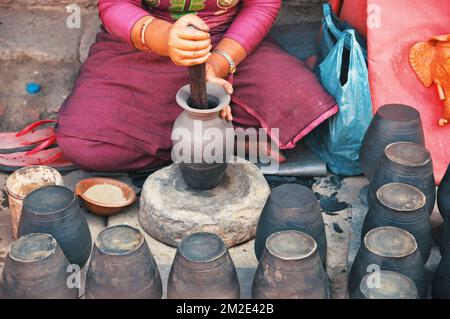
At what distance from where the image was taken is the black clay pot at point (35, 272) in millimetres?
2326

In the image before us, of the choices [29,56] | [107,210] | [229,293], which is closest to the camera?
[229,293]

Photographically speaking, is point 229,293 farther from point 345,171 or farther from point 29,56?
point 29,56

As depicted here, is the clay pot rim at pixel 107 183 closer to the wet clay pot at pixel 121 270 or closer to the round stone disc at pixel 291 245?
the wet clay pot at pixel 121 270

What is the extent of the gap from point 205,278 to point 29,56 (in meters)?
2.67

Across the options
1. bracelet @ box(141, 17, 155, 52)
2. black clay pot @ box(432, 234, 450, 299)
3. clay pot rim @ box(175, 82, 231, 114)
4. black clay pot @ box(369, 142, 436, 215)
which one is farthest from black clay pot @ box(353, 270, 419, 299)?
bracelet @ box(141, 17, 155, 52)

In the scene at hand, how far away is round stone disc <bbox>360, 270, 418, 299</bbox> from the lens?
7.20ft

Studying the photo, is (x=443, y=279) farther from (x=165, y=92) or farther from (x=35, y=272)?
(x=165, y=92)

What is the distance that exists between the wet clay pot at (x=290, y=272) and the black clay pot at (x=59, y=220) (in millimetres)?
725

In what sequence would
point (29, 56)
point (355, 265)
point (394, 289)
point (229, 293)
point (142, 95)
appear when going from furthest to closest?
point (29, 56), point (142, 95), point (355, 265), point (229, 293), point (394, 289)

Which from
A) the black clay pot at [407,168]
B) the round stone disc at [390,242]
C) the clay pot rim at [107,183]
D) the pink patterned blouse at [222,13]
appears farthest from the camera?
the pink patterned blouse at [222,13]

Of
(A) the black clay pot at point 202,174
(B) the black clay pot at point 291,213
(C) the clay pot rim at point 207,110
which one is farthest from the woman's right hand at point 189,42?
(B) the black clay pot at point 291,213

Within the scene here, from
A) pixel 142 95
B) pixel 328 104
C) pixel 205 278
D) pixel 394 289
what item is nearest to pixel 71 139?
pixel 142 95

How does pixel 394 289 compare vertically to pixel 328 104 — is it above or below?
above
